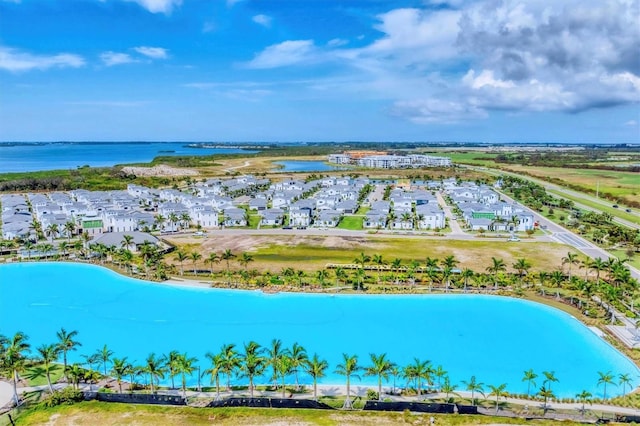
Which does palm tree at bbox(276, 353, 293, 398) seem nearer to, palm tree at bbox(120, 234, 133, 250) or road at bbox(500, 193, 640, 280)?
palm tree at bbox(120, 234, 133, 250)

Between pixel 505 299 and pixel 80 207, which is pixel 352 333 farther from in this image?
pixel 80 207

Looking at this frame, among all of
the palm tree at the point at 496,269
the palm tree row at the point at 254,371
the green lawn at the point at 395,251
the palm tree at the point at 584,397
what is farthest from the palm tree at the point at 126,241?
the palm tree at the point at 584,397

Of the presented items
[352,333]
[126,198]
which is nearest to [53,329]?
[352,333]

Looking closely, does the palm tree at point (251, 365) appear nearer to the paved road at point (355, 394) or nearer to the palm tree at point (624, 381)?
the paved road at point (355, 394)

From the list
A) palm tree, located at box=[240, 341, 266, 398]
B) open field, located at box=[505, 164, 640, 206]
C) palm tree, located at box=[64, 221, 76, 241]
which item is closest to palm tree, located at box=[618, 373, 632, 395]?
palm tree, located at box=[240, 341, 266, 398]

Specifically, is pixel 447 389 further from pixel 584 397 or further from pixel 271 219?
pixel 271 219

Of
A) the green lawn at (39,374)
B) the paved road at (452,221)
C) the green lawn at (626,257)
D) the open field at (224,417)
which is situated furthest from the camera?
the paved road at (452,221)
